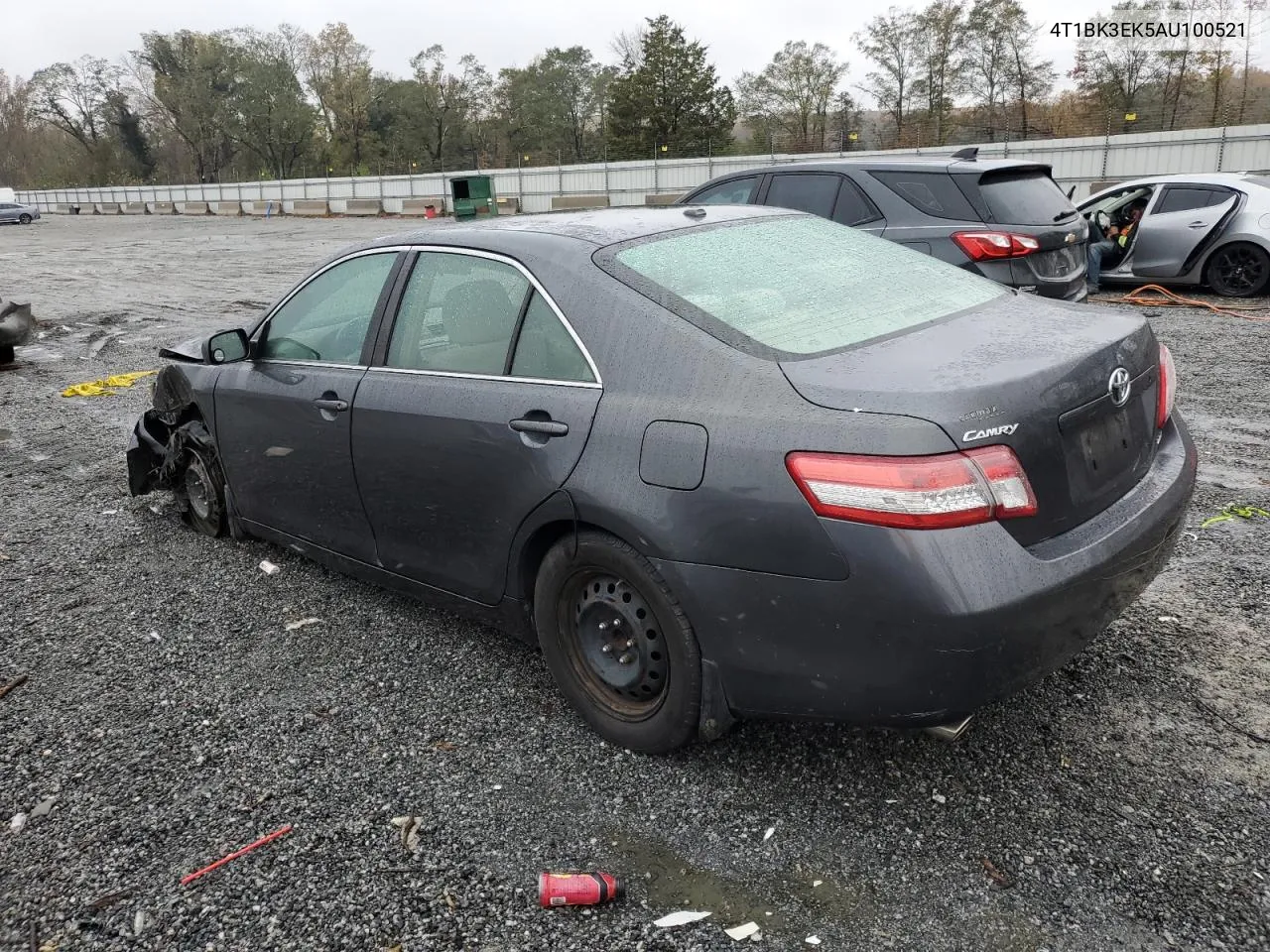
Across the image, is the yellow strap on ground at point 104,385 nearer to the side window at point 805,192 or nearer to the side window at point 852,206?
the side window at point 805,192

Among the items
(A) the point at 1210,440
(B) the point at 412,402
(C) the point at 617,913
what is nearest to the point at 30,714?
(B) the point at 412,402

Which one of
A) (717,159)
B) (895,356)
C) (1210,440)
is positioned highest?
(717,159)

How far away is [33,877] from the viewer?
2.64m

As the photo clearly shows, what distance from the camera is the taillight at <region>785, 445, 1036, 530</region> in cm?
227

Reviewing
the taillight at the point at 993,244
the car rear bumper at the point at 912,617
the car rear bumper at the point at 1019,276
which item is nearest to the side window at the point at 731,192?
the taillight at the point at 993,244

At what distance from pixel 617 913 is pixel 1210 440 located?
504 cm

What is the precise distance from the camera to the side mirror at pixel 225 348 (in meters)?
4.22

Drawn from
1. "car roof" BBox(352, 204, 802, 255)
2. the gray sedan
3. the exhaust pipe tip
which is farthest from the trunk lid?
"car roof" BBox(352, 204, 802, 255)

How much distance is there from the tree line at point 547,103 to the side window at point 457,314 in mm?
42617

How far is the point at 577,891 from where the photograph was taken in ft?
7.97

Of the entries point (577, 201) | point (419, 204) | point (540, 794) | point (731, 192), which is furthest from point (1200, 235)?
point (419, 204)

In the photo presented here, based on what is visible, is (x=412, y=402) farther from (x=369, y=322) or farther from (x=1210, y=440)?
(x=1210, y=440)

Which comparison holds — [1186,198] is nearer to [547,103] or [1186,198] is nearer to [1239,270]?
[1239,270]

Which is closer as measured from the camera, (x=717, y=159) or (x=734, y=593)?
(x=734, y=593)
